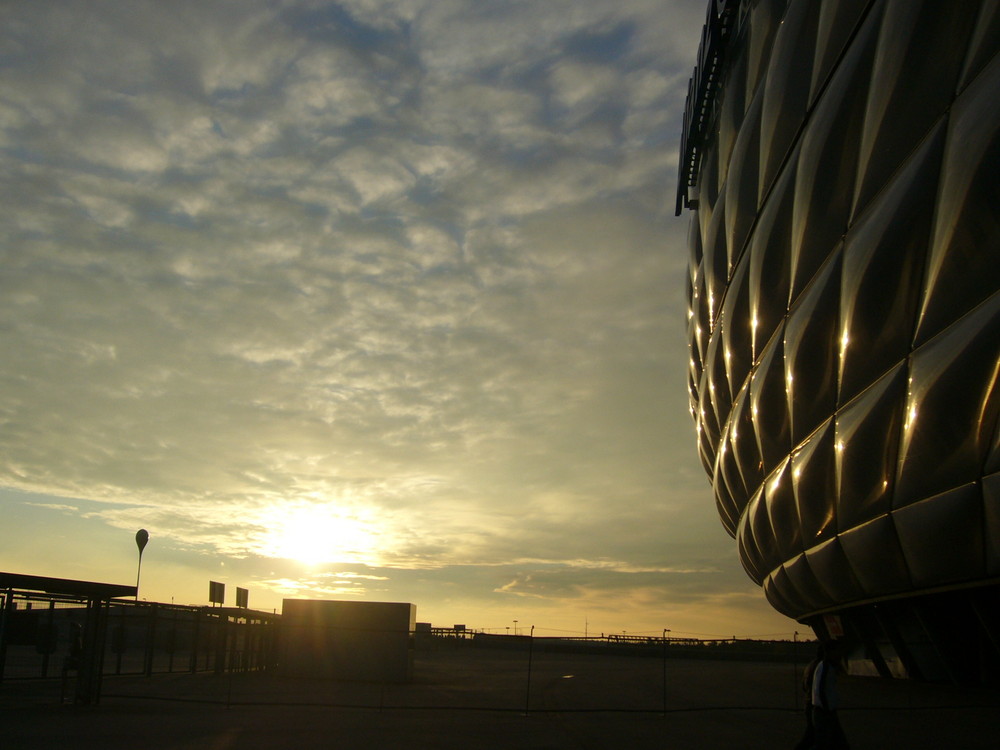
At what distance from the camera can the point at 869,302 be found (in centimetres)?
1201

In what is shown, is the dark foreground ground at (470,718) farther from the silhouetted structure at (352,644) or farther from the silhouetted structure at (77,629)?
the silhouetted structure at (352,644)

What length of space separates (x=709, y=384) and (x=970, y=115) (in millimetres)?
16914

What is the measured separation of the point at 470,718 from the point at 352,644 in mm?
13496

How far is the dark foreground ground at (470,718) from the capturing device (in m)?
12.6

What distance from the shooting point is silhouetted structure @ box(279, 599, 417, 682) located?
27312mm

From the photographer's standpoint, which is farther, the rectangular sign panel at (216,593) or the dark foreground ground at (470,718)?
the rectangular sign panel at (216,593)

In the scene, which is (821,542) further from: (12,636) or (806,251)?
(12,636)

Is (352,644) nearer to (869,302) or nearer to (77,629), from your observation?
(77,629)

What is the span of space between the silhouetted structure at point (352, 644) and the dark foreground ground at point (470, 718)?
394cm

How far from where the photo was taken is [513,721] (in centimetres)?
1523

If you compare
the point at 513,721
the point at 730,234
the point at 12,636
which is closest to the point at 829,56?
the point at 730,234

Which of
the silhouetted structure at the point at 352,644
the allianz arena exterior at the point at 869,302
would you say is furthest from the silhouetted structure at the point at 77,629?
the allianz arena exterior at the point at 869,302

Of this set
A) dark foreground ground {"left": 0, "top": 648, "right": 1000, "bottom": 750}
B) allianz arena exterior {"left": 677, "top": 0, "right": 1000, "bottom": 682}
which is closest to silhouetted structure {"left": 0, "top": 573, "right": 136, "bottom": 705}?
dark foreground ground {"left": 0, "top": 648, "right": 1000, "bottom": 750}

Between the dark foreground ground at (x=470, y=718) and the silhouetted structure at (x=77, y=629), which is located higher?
the silhouetted structure at (x=77, y=629)
